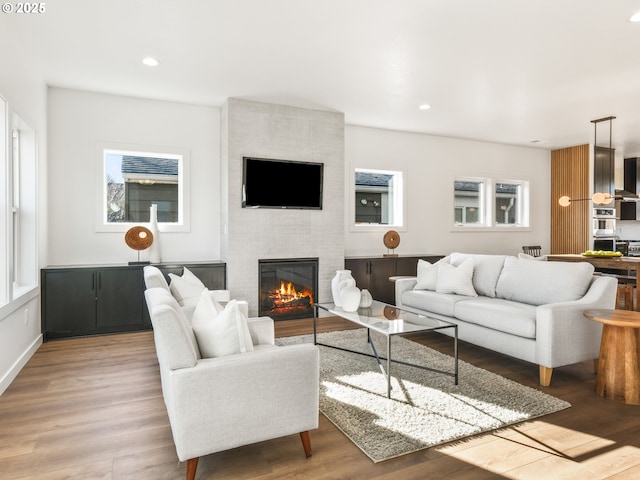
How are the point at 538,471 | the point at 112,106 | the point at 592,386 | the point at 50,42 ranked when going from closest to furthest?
the point at 538,471 < the point at 592,386 < the point at 50,42 < the point at 112,106

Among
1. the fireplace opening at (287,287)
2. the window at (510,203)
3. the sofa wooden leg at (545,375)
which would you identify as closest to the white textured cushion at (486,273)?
the sofa wooden leg at (545,375)

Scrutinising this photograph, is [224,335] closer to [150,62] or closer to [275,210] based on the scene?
[150,62]

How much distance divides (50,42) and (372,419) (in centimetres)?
402

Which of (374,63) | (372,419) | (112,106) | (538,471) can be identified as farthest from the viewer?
(112,106)

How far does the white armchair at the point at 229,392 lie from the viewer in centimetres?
178

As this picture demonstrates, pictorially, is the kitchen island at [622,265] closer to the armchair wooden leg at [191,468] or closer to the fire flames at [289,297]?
the fire flames at [289,297]

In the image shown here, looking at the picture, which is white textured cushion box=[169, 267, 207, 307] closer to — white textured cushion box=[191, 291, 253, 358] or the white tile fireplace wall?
white textured cushion box=[191, 291, 253, 358]

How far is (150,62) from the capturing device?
3963 millimetres

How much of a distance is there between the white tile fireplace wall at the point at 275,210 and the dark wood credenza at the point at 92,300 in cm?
83

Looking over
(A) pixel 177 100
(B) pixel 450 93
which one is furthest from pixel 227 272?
(B) pixel 450 93

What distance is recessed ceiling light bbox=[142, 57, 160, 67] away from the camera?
3.90 meters

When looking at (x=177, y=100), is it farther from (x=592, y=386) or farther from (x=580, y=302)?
(x=592, y=386)

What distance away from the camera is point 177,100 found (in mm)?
5133

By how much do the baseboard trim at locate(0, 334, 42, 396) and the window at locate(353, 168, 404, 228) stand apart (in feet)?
14.1
